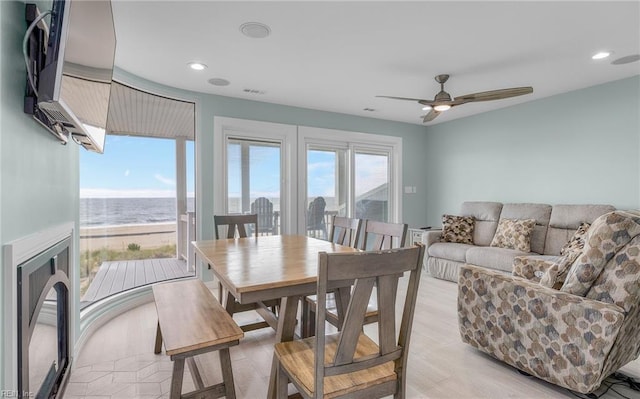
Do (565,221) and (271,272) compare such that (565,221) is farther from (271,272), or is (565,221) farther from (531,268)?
(271,272)

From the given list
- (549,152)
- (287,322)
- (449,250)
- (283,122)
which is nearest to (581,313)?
(287,322)

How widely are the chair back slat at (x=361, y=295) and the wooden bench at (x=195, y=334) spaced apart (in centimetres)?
66

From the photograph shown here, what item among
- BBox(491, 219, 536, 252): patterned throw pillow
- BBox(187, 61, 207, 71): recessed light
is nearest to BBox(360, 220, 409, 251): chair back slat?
BBox(187, 61, 207, 71): recessed light

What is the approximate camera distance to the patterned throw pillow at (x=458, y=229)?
4.52m

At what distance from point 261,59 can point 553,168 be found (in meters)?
3.96

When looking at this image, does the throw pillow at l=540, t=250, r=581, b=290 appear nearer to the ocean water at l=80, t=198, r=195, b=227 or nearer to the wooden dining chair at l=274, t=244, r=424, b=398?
the wooden dining chair at l=274, t=244, r=424, b=398

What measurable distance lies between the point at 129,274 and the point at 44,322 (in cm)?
310

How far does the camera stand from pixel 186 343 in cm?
152

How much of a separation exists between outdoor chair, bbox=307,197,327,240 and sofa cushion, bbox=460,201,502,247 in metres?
2.23

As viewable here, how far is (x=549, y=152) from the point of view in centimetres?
425

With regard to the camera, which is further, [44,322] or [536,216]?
[536,216]

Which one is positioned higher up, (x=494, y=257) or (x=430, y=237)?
(x=430, y=237)

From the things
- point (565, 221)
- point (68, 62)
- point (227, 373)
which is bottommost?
point (227, 373)

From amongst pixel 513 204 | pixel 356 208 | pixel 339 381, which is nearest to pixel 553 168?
pixel 513 204
